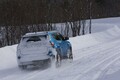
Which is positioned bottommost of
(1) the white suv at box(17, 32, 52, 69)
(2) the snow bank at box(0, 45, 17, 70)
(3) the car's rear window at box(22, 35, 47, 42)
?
(2) the snow bank at box(0, 45, 17, 70)

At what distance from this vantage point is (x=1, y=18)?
114 ft

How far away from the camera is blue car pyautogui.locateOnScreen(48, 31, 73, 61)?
15.1 m

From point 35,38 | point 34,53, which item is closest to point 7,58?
point 35,38

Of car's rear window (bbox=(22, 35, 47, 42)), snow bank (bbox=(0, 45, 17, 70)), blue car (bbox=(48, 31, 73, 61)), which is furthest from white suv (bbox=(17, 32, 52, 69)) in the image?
snow bank (bbox=(0, 45, 17, 70))

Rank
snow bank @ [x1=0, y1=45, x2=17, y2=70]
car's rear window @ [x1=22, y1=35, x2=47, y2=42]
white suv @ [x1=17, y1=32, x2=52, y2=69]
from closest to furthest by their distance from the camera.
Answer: white suv @ [x1=17, y1=32, x2=52, y2=69] < car's rear window @ [x1=22, y1=35, x2=47, y2=42] < snow bank @ [x1=0, y1=45, x2=17, y2=70]

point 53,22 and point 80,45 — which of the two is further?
point 53,22

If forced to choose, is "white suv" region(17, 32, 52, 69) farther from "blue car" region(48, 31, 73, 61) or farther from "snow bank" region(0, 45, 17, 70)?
"snow bank" region(0, 45, 17, 70)

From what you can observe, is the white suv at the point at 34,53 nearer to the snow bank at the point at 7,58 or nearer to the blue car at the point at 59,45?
the blue car at the point at 59,45

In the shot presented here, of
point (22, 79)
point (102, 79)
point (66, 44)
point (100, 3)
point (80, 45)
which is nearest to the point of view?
point (102, 79)

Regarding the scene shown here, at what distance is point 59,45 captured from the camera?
51.5 ft

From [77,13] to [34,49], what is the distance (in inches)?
1103

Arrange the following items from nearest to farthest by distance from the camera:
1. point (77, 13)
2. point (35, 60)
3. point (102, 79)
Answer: point (102, 79) → point (35, 60) → point (77, 13)

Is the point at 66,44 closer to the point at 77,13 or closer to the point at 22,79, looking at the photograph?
the point at 22,79

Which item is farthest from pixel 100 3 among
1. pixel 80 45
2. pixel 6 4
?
pixel 80 45
